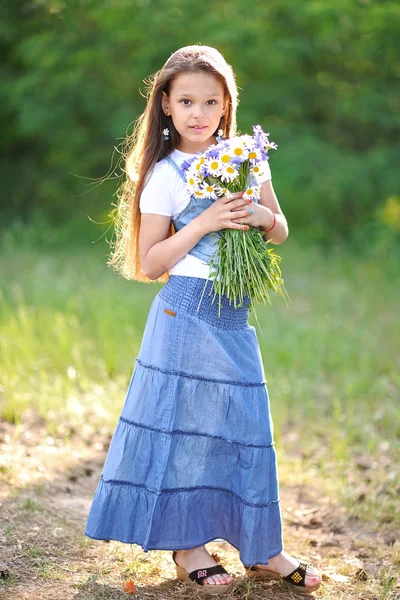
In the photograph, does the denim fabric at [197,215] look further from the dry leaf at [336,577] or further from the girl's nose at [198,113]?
the dry leaf at [336,577]

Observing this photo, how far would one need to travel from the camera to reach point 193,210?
8.34ft

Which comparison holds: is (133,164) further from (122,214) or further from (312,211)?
(312,211)

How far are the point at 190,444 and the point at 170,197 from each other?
2.69 feet

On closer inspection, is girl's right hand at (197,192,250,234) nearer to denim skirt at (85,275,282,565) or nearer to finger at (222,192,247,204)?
finger at (222,192,247,204)

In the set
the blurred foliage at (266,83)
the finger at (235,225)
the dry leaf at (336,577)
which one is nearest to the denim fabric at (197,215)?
the finger at (235,225)

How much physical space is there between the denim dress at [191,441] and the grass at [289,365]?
1.10 m

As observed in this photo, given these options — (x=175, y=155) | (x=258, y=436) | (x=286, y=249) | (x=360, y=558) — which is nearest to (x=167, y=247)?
(x=175, y=155)

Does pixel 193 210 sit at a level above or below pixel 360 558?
above

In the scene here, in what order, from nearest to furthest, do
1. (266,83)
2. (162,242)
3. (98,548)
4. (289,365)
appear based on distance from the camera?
(162,242), (98,548), (289,365), (266,83)

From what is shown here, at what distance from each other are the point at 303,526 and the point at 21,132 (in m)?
8.98

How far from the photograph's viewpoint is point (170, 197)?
252 centimetres

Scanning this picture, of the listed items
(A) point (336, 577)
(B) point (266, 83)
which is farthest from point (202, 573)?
(B) point (266, 83)

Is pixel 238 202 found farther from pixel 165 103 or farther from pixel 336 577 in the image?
pixel 336 577

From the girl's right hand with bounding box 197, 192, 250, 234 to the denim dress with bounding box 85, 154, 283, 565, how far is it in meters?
0.11
